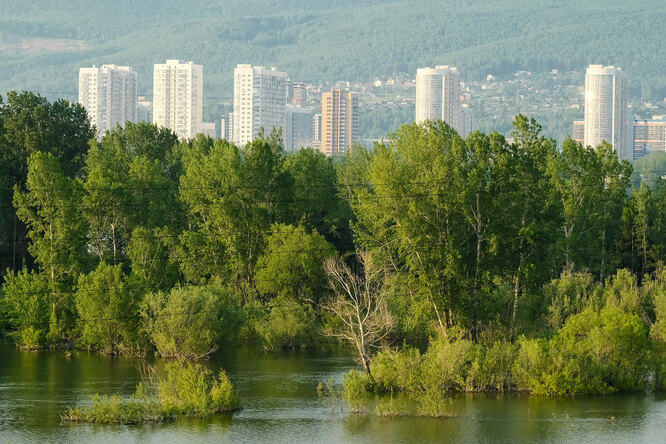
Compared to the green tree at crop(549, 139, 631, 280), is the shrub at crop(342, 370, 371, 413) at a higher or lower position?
lower

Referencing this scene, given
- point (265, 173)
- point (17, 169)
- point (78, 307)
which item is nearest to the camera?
point (78, 307)

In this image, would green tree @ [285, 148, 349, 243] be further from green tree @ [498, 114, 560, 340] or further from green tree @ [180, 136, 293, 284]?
green tree @ [498, 114, 560, 340]

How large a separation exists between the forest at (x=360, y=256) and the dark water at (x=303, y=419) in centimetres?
128

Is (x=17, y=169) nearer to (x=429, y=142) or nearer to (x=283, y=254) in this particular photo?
(x=283, y=254)

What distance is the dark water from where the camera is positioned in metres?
27.6

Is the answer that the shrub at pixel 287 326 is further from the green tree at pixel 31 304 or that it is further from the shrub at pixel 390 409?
the shrub at pixel 390 409

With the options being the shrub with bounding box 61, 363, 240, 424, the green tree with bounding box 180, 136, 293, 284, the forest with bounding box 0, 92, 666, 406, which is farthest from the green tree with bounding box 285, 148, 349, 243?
the shrub with bounding box 61, 363, 240, 424

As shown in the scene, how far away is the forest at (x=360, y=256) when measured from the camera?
33.6 metres

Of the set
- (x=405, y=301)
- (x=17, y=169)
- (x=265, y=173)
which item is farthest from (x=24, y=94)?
(x=405, y=301)

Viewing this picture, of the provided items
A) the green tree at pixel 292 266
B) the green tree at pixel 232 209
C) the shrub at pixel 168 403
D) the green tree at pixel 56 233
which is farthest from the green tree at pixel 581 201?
the shrub at pixel 168 403

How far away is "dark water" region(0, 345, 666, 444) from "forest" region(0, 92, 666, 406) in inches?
50.3

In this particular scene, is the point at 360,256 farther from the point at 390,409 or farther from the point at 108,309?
the point at 390,409

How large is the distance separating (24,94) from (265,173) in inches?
649

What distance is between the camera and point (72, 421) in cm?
2912
